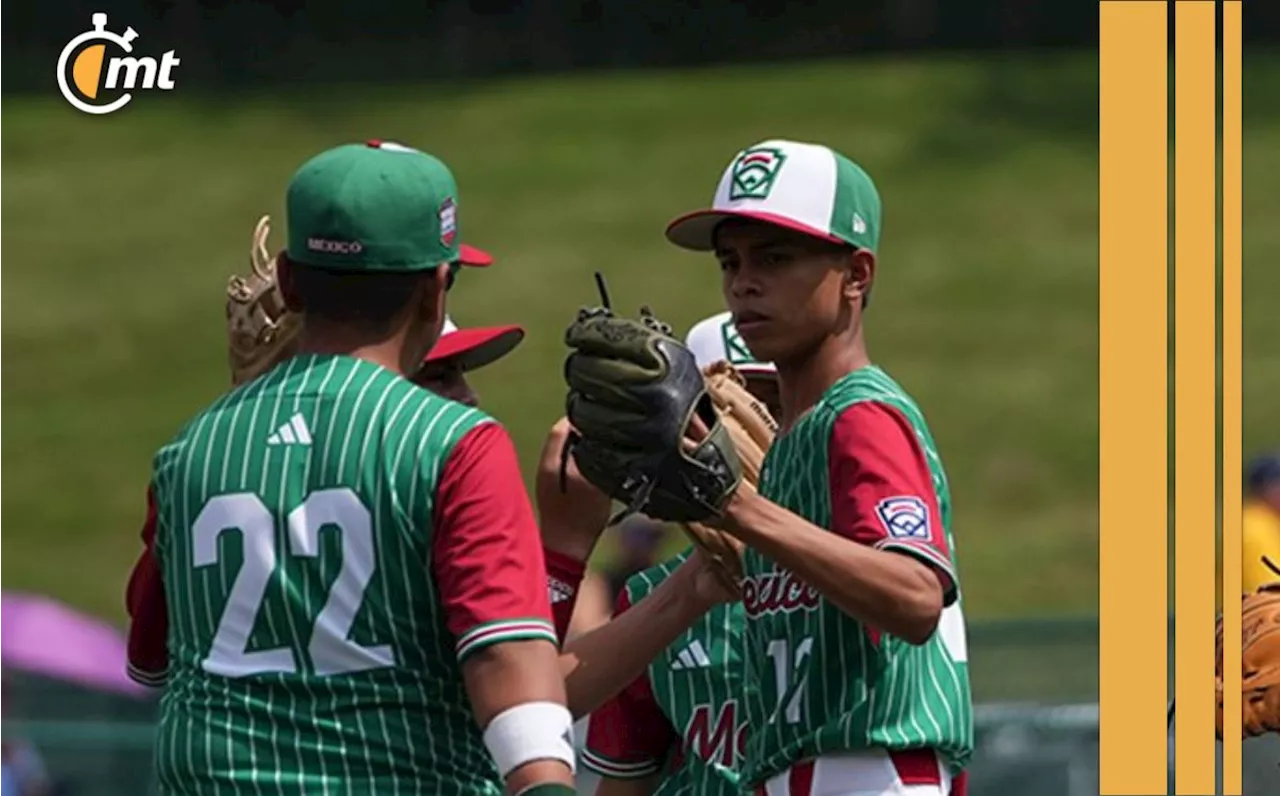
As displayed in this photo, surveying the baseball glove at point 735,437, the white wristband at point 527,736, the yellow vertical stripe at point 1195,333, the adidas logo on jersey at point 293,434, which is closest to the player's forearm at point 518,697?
the white wristband at point 527,736

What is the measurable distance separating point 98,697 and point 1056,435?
11.8 meters

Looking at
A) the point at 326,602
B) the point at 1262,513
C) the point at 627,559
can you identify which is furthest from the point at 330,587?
the point at 1262,513

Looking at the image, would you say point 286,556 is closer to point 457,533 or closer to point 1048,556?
point 457,533

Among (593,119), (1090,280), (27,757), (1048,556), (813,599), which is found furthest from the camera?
(593,119)

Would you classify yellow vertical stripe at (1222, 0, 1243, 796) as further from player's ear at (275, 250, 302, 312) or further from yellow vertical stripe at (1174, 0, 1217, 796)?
player's ear at (275, 250, 302, 312)

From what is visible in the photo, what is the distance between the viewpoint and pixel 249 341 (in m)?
4.82

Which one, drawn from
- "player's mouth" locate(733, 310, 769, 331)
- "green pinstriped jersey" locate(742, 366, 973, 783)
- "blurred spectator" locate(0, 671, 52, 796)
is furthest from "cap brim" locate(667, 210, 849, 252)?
"blurred spectator" locate(0, 671, 52, 796)

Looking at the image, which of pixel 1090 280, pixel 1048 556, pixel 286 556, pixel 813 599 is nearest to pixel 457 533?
pixel 286 556

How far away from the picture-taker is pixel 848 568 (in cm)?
392

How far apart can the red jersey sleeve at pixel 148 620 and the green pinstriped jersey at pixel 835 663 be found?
1.04 m

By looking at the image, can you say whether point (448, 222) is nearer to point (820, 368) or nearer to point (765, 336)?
point (765, 336)

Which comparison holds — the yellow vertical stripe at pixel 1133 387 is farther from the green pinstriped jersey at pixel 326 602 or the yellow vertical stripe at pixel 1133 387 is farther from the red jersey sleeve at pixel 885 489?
the green pinstriped jersey at pixel 326 602

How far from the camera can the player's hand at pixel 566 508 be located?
5324mm

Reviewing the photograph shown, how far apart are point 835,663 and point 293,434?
3.57 ft
